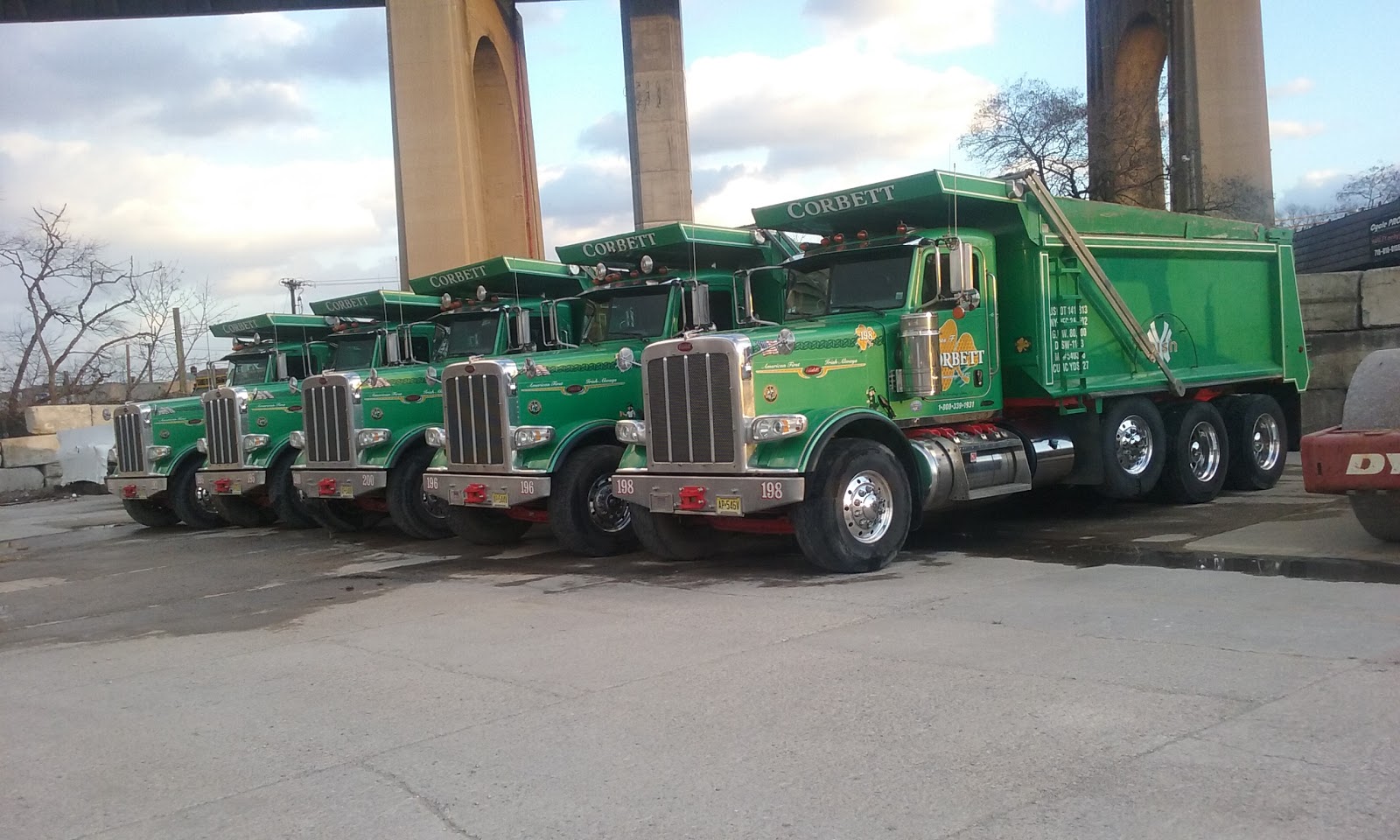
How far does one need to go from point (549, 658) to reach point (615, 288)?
6.27m

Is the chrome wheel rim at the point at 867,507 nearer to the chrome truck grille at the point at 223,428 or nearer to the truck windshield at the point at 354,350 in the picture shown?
the truck windshield at the point at 354,350

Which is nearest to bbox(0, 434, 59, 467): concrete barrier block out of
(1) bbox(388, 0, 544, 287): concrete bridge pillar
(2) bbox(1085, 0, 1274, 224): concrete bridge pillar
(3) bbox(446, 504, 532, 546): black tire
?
(1) bbox(388, 0, 544, 287): concrete bridge pillar

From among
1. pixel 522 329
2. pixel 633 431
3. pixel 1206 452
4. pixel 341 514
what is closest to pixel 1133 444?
pixel 1206 452

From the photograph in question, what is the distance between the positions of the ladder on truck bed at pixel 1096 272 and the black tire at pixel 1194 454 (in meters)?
0.29

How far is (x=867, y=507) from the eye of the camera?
8.89 m

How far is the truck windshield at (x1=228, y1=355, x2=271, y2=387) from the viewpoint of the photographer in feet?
55.1

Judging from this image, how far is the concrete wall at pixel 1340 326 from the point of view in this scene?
15328 mm

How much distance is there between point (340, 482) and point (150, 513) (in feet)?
19.3

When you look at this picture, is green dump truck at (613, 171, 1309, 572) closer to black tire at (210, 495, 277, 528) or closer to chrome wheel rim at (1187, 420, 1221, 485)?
chrome wheel rim at (1187, 420, 1221, 485)

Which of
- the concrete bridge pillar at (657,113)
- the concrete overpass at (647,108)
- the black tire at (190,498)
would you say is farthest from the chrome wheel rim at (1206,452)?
the concrete bridge pillar at (657,113)

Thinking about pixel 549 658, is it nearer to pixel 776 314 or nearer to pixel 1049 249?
pixel 776 314

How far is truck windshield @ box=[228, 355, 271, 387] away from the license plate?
10278 mm

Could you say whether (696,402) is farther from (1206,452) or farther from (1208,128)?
(1208,128)

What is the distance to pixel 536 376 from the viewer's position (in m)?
10.8
